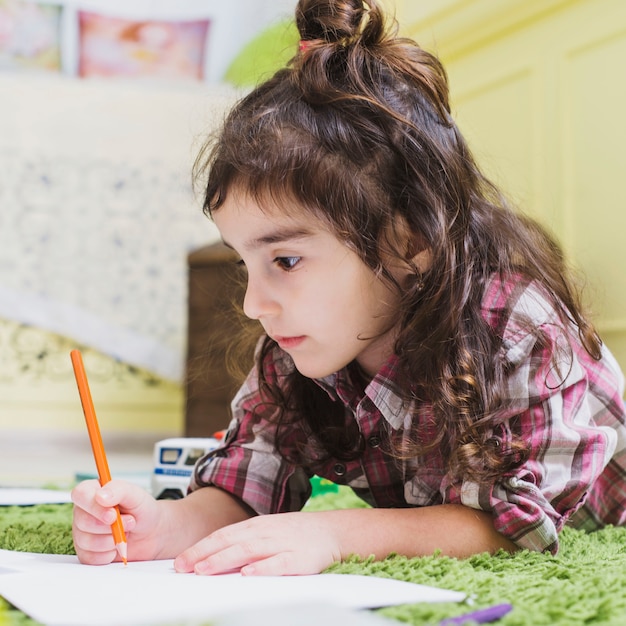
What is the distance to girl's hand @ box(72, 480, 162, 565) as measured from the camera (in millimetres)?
602

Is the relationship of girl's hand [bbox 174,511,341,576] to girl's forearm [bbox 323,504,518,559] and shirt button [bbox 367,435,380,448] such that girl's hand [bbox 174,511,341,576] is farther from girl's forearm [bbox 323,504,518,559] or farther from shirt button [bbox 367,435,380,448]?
shirt button [bbox 367,435,380,448]

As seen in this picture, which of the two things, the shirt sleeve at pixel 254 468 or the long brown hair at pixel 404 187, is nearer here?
the long brown hair at pixel 404 187

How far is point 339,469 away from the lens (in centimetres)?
79

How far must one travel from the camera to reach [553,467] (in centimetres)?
64

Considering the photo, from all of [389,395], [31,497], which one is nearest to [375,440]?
[389,395]

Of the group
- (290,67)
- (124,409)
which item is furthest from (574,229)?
(124,409)

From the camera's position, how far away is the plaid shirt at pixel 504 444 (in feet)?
2.06

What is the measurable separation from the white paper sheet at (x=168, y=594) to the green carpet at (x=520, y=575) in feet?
0.05

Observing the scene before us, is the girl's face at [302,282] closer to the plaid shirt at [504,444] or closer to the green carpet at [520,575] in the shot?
the plaid shirt at [504,444]

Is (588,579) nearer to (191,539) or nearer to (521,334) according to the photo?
(521,334)

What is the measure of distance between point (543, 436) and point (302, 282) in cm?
21

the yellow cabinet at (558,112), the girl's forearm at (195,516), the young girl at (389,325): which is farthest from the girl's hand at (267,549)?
the yellow cabinet at (558,112)

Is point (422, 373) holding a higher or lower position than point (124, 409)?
higher

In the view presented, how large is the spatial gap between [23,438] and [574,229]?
1.66 m
